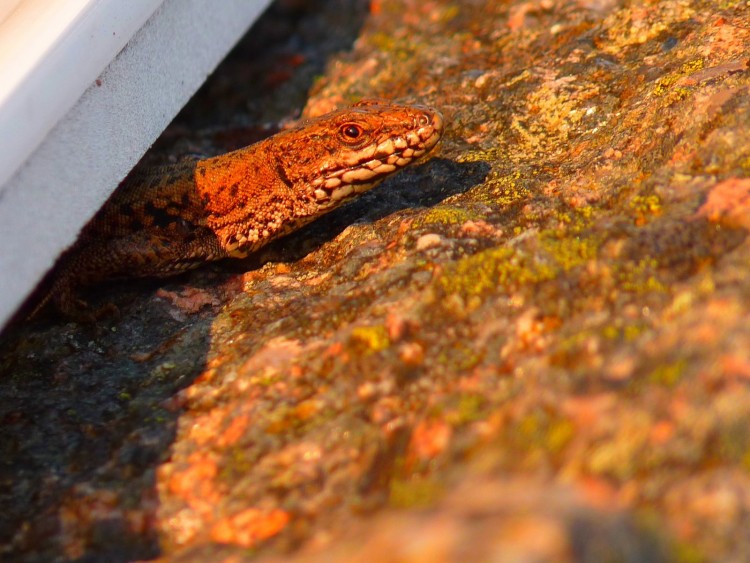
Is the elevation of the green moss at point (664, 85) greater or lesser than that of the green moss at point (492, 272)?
lesser

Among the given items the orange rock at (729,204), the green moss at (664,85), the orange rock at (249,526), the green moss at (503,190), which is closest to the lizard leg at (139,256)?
the green moss at (503,190)

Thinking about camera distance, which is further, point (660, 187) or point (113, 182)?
point (113, 182)

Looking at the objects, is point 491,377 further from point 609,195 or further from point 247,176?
point 247,176

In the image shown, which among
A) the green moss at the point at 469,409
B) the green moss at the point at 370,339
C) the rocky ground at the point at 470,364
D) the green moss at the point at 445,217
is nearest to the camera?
the rocky ground at the point at 470,364

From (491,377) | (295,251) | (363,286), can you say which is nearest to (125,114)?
(295,251)

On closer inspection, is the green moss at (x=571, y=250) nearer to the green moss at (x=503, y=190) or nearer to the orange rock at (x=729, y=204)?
the orange rock at (x=729, y=204)

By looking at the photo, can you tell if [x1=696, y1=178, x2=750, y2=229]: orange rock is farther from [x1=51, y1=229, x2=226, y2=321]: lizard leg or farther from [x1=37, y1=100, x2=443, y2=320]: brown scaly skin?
[x1=51, y1=229, x2=226, y2=321]: lizard leg

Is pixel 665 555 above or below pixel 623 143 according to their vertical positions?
above

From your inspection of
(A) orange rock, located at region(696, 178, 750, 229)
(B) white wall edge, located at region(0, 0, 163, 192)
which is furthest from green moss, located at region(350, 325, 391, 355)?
(B) white wall edge, located at region(0, 0, 163, 192)
